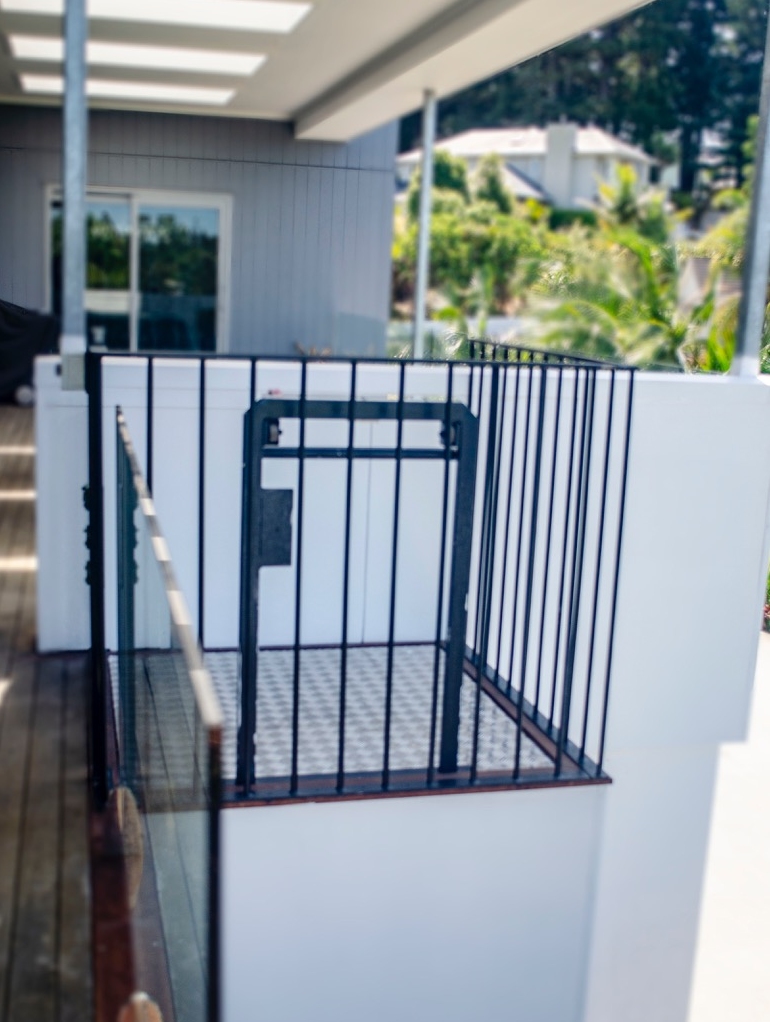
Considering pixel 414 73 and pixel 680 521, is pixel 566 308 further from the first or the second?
pixel 680 521

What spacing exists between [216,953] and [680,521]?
2.31m

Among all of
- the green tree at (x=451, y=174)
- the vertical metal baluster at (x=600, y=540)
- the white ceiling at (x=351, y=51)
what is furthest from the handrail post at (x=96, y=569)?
the green tree at (x=451, y=174)

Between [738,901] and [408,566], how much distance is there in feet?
6.20

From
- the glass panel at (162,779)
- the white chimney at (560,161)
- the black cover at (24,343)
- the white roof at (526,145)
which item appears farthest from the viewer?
the white chimney at (560,161)

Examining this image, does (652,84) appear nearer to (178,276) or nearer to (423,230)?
(178,276)

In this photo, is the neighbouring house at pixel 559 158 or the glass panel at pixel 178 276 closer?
the glass panel at pixel 178 276

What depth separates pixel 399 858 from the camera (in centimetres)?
295

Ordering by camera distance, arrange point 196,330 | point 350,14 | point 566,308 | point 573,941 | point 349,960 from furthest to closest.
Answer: point 566,308, point 196,330, point 350,14, point 573,941, point 349,960

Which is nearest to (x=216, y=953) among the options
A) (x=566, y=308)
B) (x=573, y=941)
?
(x=573, y=941)

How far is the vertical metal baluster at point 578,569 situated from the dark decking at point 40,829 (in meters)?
1.24

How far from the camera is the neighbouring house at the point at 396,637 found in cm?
278

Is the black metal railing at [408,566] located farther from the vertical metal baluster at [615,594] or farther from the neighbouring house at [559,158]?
the neighbouring house at [559,158]

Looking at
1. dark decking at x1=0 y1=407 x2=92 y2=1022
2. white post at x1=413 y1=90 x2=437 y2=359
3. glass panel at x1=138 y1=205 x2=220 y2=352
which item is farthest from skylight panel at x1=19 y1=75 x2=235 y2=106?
dark decking at x1=0 y1=407 x2=92 y2=1022

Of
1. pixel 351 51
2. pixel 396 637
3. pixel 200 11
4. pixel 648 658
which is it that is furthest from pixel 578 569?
pixel 351 51
